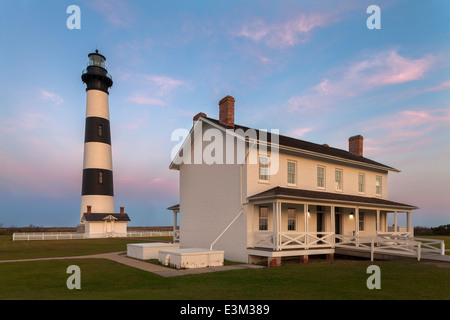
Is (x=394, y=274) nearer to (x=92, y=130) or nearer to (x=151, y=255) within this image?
(x=151, y=255)

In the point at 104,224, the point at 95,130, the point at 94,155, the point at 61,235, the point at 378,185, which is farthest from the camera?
the point at 104,224

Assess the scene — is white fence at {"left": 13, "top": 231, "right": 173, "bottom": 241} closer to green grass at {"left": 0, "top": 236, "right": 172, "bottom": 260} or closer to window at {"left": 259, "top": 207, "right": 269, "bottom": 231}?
green grass at {"left": 0, "top": 236, "right": 172, "bottom": 260}

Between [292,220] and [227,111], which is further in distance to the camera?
[227,111]

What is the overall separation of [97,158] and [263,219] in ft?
102

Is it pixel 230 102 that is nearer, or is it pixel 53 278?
pixel 53 278

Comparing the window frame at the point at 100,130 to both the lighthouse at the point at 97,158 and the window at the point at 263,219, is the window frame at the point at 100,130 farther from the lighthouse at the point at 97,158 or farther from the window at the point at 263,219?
the window at the point at 263,219

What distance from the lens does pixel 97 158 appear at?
139ft

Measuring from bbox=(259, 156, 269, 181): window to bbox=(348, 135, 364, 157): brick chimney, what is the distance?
13.1 m

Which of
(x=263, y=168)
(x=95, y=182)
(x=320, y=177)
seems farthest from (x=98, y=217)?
(x=320, y=177)

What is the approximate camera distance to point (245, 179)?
17078 mm

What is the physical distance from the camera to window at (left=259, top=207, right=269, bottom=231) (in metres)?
17.7

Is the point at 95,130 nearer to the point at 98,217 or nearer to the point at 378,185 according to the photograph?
the point at 98,217
